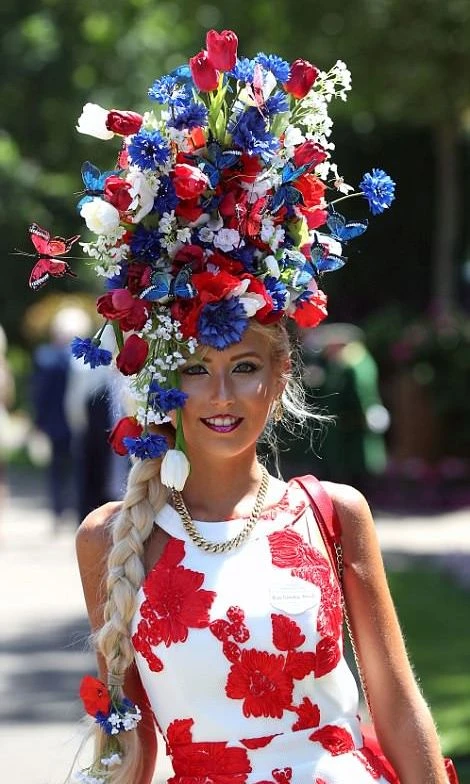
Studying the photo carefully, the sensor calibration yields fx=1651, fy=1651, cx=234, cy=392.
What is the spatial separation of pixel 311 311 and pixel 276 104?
42cm

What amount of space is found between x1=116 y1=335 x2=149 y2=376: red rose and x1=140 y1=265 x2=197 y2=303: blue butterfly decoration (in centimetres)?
9

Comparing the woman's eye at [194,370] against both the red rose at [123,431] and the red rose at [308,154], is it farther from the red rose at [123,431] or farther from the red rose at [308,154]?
the red rose at [308,154]

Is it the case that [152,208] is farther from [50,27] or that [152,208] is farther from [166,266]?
[50,27]

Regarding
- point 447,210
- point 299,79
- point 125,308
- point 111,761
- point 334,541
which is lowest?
point 111,761

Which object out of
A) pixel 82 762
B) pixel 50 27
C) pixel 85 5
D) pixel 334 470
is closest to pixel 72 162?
pixel 50 27

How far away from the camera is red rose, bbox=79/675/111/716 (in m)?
3.14

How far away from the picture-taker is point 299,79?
3197 mm

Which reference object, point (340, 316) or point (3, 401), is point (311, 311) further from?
point (340, 316)

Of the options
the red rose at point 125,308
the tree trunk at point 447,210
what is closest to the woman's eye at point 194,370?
the red rose at point 125,308

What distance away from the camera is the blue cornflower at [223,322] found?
10.2ft

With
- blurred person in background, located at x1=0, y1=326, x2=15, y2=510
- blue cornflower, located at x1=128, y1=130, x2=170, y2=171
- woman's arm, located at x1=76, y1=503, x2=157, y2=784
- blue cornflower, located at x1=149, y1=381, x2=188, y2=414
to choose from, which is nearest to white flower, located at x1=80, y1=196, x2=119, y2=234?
blue cornflower, located at x1=128, y1=130, x2=170, y2=171

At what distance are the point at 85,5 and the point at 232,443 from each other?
24.4 m

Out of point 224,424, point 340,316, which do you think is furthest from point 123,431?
point 340,316

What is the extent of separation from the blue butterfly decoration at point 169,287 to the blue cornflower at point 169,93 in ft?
1.03
